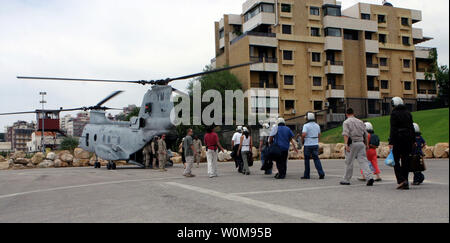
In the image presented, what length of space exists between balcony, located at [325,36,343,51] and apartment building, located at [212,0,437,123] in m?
0.12

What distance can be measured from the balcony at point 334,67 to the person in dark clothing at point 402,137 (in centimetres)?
4052

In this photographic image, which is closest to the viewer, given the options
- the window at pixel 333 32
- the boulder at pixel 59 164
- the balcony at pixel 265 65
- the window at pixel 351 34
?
the boulder at pixel 59 164

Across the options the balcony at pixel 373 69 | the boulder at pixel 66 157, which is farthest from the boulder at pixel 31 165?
the balcony at pixel 373 69

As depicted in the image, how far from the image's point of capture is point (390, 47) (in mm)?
50625

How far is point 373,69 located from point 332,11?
28.7 ft

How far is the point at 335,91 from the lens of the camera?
47.4 m

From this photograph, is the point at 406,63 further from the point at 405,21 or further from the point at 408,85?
the point at 405,21

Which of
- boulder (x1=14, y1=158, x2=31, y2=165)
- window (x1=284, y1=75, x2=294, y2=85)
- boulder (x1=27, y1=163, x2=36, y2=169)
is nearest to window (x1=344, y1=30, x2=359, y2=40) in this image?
window (x1=284, y1=75, x2=294, y2=85)

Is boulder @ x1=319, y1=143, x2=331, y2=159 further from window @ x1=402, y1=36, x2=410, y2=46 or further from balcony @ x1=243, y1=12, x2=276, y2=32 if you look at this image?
window @ x1=402, y1=36, x2=410, y2=46

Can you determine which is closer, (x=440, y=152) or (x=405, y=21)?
(x=440, y=152)

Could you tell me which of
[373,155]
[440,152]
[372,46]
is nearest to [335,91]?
[372,46]

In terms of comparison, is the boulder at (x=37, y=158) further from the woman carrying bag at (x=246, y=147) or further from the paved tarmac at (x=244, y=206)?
the paved tarmac at (x=244, y=206)

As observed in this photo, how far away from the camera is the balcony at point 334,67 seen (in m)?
47.1
